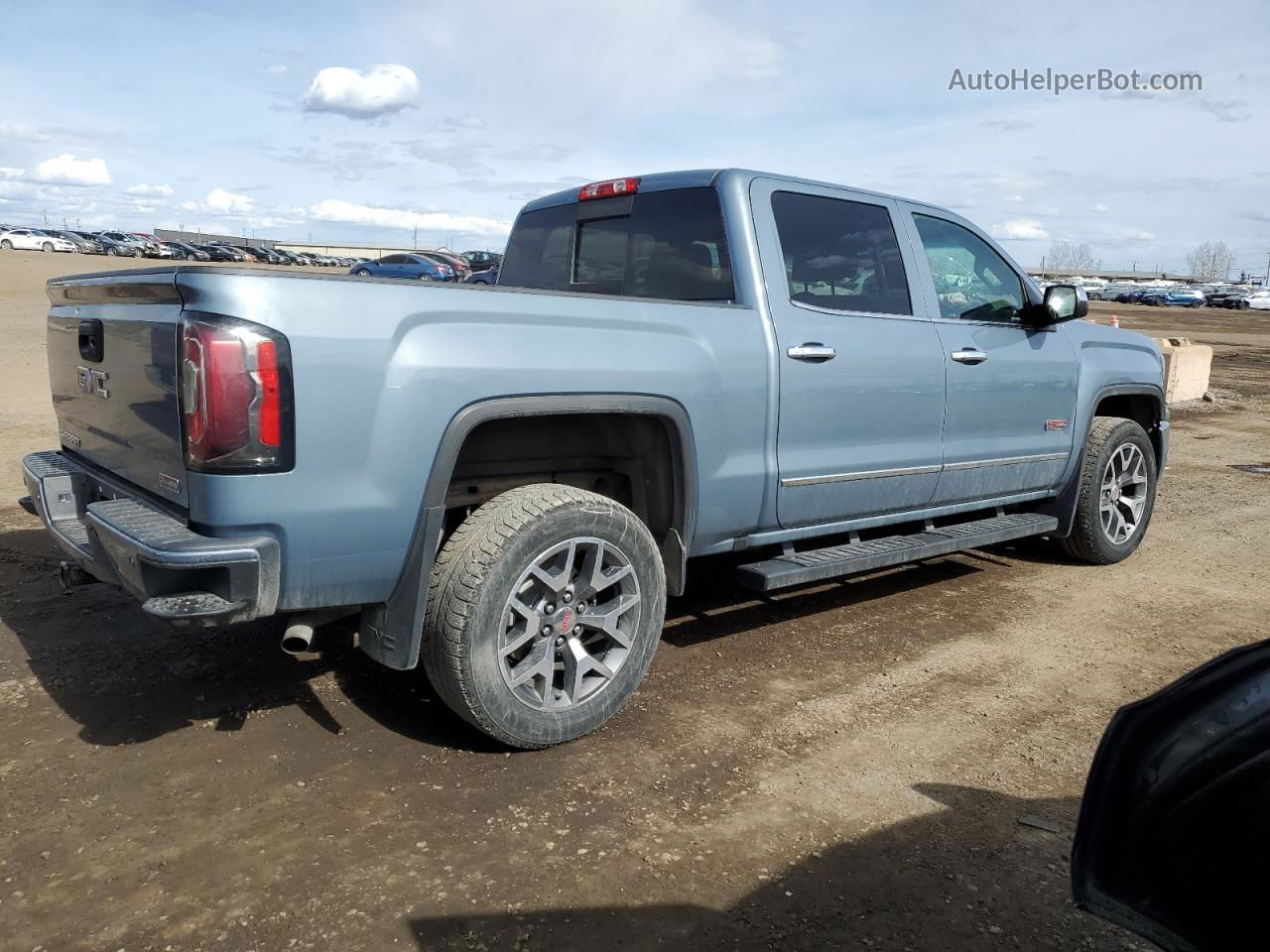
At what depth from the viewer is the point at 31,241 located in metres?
57.1

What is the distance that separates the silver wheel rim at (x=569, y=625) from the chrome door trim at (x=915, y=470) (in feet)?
3.00

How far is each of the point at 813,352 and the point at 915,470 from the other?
0.93 metres

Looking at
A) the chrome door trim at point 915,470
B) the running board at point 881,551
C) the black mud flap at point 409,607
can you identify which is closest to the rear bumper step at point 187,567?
the black mud flap at point 409,607

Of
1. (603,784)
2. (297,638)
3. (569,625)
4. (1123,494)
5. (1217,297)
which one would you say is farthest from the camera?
(1217,297)

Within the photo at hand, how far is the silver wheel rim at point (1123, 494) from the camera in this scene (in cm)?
588

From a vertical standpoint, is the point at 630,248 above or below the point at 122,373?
above

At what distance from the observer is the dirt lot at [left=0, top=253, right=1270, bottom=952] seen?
2.56 m

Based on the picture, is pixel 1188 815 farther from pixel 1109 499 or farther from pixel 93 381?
pixel 1109 499

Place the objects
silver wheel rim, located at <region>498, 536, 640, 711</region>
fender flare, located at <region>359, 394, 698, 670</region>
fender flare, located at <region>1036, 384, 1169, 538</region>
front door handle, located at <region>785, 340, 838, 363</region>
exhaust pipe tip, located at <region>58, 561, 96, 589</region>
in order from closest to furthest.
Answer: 1. fender flare, located at <region>359, 394, 698, 670</region>
2. silver wheel rim, located at <region>498, 536, 640, 711</region>
3. exhaust pipe tip, located at <region>58, 561, 96, 589</region>
4. front door handle, located at <region>785, 340, 838, 363</region>
5. fender flare, located at <region>1036, 384, 1169, 538</region>

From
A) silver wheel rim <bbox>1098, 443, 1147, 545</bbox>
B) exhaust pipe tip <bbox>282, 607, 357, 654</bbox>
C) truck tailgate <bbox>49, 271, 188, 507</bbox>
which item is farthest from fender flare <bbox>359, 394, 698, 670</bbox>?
silver wheel rim <bbox>1098, 443, 1147, 545</bbox>

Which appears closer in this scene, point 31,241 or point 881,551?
point 881,551

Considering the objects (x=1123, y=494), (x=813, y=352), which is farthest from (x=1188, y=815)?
(x=1123, y=494)

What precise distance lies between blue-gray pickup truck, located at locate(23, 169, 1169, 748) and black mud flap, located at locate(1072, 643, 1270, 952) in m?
1.86

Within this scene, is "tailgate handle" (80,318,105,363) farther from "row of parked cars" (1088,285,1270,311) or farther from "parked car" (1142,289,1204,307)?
"parked car" (1142,289,1204,307)
